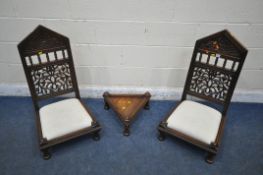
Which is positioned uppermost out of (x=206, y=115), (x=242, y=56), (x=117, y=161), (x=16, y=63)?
(x=242, y=56)

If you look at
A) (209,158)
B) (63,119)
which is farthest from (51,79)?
(209,158)

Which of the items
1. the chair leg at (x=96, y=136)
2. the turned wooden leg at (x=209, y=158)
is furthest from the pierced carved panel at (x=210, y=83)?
the chair leg at (x=96, y=136)

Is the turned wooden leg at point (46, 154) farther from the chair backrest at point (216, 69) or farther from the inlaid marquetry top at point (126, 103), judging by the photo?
the chair backrest at point (216, 69)

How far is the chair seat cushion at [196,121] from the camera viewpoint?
1.86 metres

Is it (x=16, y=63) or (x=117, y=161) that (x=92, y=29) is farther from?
(x=117, y=161)

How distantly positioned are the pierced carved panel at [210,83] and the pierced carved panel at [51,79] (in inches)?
45.4

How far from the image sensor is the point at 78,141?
211 centimetres

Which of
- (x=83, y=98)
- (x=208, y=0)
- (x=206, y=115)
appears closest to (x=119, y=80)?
(x=83, y=98)

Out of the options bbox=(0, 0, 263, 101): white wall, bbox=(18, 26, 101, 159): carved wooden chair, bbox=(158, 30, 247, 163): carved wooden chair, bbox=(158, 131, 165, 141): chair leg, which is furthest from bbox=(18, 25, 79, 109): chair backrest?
bbox=(158, 30, 247, 163): carved wooden chair

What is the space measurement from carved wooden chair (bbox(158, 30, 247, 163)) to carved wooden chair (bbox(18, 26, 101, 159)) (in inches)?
27.9

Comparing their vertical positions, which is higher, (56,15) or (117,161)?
(56,15)

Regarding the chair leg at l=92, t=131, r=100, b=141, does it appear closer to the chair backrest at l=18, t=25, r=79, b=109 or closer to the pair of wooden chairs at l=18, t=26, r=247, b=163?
the pair of wooden chairs at l=18, t=26, r=247, b=163

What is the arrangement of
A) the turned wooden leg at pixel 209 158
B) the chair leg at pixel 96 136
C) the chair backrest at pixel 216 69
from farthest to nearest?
the chair leg at pixel 96 136, the turned wooden leg at pixel 209 158, the chair backrest at pixel 216 69

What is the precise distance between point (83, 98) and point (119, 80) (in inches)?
18.6
